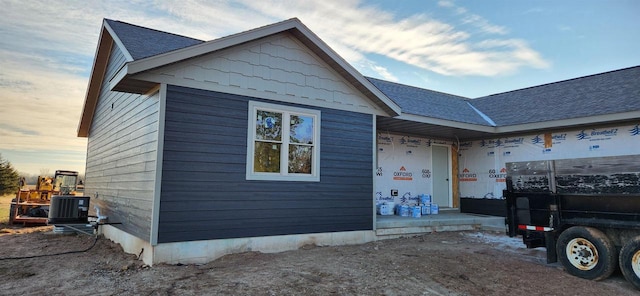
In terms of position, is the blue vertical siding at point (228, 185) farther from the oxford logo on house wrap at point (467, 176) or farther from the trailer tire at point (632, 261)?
the oxford logo on house wrap at point (467, 176)

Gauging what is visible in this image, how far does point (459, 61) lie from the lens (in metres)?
14.2

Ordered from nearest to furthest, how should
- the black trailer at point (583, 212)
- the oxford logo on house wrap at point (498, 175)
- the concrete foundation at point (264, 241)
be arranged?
the black trailer at point (583, 212) → the concrete foundation at point (264, 241) → the oxford logo on house wrap at point (498, 175)

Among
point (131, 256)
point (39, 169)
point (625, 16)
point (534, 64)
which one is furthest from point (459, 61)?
point (39, 169)

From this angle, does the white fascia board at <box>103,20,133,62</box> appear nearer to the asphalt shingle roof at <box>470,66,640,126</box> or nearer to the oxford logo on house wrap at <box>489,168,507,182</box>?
the asphalt shingle roof at <box>470,66,640,126</box>

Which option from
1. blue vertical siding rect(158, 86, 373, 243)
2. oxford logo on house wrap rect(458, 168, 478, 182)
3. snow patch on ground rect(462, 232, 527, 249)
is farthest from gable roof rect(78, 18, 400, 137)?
oxford logo on house wrap rect(458, 168, 478, 182)

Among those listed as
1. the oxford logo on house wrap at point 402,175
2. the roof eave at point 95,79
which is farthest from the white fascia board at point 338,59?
the roof eave at point 95,79

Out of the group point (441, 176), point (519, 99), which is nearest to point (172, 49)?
point (441, 176)

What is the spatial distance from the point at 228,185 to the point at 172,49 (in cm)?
284

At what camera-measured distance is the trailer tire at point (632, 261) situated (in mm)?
4395

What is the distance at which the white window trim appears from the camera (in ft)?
20.5

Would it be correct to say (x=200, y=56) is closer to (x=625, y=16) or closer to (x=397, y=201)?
(x=397, y=201)

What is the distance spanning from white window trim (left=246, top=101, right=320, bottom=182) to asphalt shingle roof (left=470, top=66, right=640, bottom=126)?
21.4ft

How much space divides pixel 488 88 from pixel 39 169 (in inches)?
1407

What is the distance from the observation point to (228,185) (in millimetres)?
5992
